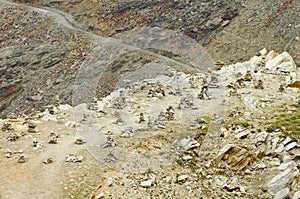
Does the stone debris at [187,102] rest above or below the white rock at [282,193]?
below

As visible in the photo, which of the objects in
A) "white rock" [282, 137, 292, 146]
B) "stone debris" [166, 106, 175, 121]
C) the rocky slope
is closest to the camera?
the rocky slope

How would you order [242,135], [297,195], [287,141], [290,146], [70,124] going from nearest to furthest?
[297,195] < [290,146] < [287,141] < [242,135] < [70,124]

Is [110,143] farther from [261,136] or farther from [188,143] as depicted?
[261,136]

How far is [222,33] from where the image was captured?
156ft

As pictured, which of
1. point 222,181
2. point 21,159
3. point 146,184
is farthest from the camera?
point 21,159

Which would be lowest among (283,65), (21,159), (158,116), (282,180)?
(283,65)

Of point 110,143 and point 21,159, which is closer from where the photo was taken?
point 21,159

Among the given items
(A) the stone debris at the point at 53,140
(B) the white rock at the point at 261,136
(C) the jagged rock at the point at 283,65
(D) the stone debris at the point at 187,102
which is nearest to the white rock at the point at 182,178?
(B) the white rock at the point at 261,136

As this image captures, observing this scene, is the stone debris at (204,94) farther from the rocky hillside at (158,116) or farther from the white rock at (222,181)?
the white rock at (222,181)

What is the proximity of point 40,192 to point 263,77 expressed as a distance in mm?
17054

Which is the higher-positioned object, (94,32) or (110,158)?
(110,158)

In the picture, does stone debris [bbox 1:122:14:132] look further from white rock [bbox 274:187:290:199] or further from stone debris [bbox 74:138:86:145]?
white rock [bbox 274:187:290:199]

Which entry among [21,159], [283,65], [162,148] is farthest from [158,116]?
[283,65]

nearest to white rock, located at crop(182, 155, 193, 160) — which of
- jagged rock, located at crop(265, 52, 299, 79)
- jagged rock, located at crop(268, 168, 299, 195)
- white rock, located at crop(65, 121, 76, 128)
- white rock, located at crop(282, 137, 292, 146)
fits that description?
jagged rock, located at crop(268, 168, 299, 195)
